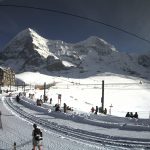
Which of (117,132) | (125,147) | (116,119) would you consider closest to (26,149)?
(125,147)

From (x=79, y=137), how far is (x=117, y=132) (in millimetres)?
4359

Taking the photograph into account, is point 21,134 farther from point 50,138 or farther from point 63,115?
point 63,115

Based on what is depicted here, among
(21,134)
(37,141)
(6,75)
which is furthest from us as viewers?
(6,75)

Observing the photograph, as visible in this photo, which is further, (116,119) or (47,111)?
(47,111)

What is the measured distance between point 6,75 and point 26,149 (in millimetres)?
158651

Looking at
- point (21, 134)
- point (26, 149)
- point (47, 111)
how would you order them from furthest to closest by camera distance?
point (47, 111) < point (21, 134) < point (26, 149)

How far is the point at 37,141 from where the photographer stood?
2167cm

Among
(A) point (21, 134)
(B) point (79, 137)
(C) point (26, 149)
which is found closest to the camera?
(C) point (26, 149)

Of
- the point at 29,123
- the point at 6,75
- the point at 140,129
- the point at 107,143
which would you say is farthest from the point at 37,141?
the point at 6,75

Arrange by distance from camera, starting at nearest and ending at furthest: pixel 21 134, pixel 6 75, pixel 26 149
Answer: pixel 26 149 → pixel 21 134 → pixel 6 75

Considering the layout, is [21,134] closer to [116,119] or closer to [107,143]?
[107,143]

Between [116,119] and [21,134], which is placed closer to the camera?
[21,134]

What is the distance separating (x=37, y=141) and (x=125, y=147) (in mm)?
6619

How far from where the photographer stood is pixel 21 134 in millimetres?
30250
